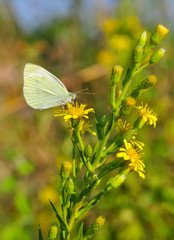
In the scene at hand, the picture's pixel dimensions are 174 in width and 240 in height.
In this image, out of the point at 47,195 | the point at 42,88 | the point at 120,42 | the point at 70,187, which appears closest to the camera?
the point at 70,187

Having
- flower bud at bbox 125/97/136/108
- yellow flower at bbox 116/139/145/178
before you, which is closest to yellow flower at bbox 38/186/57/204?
yellow flower at bbox 116/139/145/178

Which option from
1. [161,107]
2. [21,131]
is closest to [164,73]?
[161,107]

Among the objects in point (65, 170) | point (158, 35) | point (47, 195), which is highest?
point (158, 35)

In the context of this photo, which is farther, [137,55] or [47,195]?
[47,195]

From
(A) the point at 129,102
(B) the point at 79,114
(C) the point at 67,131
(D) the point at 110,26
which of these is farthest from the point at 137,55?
(D) the point at 110,26

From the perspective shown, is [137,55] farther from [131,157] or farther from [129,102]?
[131,157]

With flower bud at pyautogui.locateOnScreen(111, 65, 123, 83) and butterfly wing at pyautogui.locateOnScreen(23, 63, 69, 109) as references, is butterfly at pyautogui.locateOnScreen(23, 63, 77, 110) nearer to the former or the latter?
butterfly wing at pyautogui.locateOnScreen(23, 63, 69, 109)

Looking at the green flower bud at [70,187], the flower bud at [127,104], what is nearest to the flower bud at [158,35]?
→ the flower bud at [127,104]
